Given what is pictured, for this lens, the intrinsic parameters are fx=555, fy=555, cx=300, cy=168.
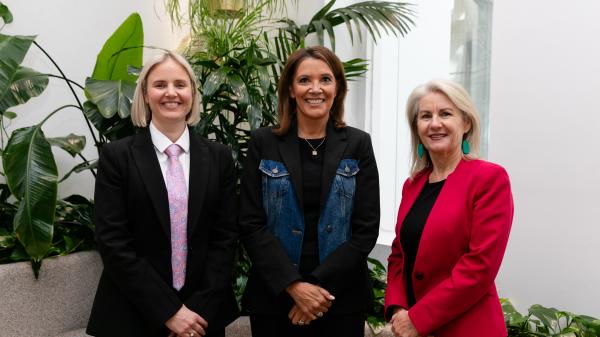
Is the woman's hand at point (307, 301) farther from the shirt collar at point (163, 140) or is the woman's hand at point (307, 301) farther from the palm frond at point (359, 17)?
the palm frond at point (359, 17)

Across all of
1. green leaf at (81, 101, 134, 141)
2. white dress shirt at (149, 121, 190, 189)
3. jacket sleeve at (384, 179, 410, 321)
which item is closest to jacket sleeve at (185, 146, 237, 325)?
white dress shirt at (149, 121, 190, 189)

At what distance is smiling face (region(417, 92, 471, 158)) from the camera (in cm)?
177

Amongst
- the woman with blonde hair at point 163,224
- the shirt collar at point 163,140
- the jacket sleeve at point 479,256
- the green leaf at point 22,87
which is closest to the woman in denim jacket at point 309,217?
the woman with blonde hair at point 163,224

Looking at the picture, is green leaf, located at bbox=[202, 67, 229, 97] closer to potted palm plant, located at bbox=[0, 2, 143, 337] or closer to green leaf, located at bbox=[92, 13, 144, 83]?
potted palm plant, located at bbox=[0, 2, 143, 337]

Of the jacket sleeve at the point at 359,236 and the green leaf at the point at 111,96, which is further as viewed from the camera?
the green leaf at the point at 111,96

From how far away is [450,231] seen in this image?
171cm

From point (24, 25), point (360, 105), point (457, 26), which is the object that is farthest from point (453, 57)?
point (24, 25)

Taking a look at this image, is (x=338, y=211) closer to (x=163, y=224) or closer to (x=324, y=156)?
(x=324, y=156)

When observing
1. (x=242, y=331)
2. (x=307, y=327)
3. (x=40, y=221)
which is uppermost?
(x=40, y=221)

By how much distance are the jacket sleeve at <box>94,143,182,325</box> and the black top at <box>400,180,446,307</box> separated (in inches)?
30.5

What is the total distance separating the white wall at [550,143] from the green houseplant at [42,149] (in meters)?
1.89

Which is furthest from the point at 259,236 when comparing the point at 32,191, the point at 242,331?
the point at 32,191

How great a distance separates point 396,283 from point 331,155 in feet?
1.63

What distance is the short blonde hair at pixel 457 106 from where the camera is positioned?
5.79 ft
